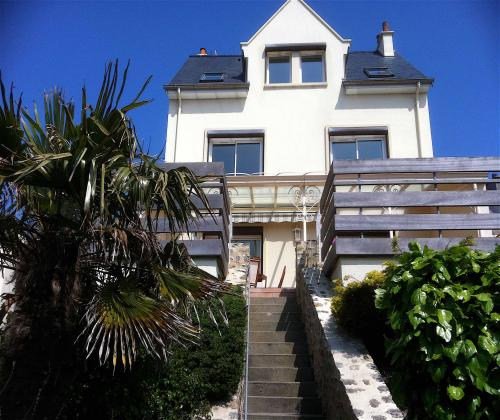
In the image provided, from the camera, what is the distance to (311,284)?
11289 mm

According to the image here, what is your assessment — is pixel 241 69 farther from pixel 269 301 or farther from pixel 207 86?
pixel 269 301

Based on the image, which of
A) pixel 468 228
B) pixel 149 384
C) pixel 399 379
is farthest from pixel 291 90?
pixel 399 379

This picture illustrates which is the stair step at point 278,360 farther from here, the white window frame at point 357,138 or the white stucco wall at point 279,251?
the white window frame at point 357,138

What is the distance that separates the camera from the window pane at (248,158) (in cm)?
1900

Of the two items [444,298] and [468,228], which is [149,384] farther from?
[468,228]

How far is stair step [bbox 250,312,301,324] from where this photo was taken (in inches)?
474

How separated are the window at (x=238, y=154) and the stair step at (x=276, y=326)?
26.4ft

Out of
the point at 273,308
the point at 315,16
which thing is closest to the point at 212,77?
the point at 315,16

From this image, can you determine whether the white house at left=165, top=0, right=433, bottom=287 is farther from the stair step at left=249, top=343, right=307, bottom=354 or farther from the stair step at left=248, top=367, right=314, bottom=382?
the stair step at left=248, top=367, right=314, bottom=382

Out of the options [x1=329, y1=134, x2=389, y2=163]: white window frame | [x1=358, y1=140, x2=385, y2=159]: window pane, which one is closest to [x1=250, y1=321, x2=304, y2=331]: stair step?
[x1=329, y1=134, x2=389, y2=163]: white window frame

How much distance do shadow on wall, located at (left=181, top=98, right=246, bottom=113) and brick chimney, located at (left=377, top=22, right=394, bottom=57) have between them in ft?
25.0

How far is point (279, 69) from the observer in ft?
67.1

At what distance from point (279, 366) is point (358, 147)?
10.6 meters

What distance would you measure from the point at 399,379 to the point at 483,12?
19.8ft
